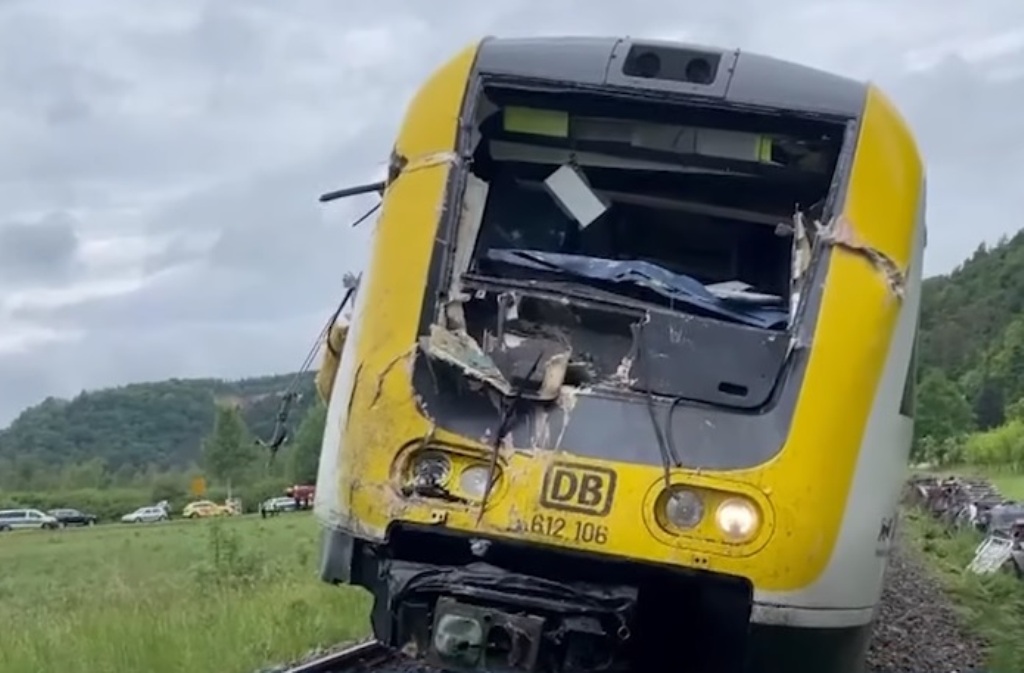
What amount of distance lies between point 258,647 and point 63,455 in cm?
6548

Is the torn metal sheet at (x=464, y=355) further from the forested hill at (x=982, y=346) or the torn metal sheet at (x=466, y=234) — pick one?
the forested hill at (x=982, y=346)

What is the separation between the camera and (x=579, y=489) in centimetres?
525

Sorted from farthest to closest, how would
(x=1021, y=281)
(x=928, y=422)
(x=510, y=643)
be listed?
(x=1021, y=281), (x=928, y=422), (x=510, y=643)

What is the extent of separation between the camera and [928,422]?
57094 millimetres

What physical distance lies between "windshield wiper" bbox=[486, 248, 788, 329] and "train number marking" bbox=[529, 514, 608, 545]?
107 centimetres

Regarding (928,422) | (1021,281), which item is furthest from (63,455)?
(1021,281)

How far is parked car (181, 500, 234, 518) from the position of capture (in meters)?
48.7

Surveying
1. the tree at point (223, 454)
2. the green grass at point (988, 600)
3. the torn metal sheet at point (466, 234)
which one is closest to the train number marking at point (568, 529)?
the torn metal sheet at point (466, 234)

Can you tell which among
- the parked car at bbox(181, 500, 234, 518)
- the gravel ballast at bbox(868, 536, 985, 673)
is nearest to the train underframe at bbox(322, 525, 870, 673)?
the gravel ballast at bbox(868, 536, 985, 673)

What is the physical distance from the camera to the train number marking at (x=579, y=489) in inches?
205

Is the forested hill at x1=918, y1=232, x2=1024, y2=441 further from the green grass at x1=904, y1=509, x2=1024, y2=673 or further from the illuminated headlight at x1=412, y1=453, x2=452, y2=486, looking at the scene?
the illuminated headlight at x1=412, y1=453, x2=452, y2=486

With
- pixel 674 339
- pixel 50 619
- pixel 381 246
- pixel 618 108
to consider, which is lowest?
pixel 50 619

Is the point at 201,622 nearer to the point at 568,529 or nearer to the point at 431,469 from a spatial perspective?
the point at 431,469

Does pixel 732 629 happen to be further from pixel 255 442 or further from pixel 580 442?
pixel 255 442
